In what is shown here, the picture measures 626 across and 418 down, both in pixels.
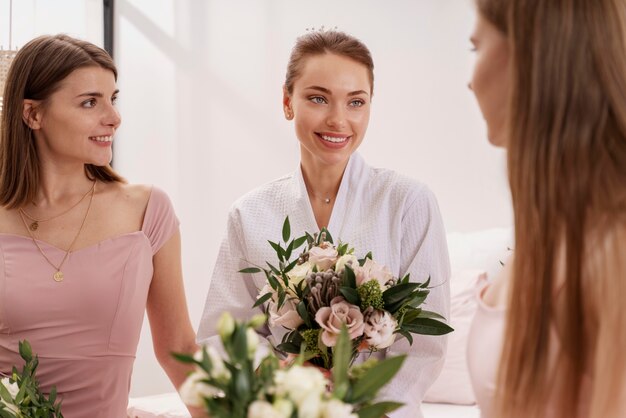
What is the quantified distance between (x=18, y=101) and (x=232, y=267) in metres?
0.78

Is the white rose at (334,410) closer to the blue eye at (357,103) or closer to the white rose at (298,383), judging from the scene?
the white rose at (298,383)

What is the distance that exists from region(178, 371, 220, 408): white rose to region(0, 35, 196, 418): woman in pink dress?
1502 millimetres

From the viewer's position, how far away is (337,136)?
2371 mm

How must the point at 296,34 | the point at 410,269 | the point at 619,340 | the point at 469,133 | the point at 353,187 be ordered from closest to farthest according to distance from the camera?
the point at 619,340, the point at 410,269, the point at 353,187, the point at 469,133, the point at 296,34

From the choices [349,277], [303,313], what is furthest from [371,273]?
[303,313]

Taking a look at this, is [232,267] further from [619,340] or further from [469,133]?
[469,133]

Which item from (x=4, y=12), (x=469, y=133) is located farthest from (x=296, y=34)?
(x=4, y=12)

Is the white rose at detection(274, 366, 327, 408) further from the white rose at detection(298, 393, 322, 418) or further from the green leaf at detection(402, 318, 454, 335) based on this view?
the green leaf at detection(402, 318, 454, 335)

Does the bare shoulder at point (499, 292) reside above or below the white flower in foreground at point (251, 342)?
below

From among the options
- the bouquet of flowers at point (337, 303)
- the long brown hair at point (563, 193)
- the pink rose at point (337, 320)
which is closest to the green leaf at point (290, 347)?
the bouquet of flowers at point (337, 303)

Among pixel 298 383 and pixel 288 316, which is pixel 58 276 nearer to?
pixel 288 316

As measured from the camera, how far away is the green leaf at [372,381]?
1039 millimetres

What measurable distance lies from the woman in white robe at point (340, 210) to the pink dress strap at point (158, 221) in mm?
245

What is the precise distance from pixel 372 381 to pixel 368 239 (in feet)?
4.39
